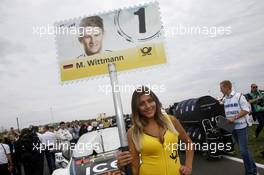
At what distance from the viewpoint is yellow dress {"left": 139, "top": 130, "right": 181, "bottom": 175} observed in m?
3.36

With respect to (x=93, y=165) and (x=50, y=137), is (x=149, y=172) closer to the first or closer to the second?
(x=93, y=165)

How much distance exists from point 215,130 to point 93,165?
502 cm

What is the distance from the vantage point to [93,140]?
320 inches

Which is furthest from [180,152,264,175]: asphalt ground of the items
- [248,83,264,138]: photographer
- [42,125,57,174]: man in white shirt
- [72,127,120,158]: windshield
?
[42,125,57,174]: man in white shirt

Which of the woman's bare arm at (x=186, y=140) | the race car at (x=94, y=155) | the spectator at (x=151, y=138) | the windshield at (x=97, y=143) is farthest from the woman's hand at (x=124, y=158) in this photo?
the windshield at (x=97, y=143)

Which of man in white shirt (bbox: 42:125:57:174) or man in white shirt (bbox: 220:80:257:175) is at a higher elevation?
man in white shirt (bbox: 220:80:257:175)

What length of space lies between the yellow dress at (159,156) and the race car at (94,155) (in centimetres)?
331

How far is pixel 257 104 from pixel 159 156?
1020 centimetres

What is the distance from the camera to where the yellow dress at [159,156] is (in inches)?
132

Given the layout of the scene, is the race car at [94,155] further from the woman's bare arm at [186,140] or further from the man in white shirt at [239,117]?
the woman's bare arm at [186,140]

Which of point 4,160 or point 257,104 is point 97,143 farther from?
point 257,104

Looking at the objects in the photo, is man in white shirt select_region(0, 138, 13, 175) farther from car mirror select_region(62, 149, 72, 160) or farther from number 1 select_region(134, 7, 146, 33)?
number 1 select_region(134, 7, 146, 33)

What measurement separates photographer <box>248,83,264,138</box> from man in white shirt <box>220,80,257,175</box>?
17.8 feet

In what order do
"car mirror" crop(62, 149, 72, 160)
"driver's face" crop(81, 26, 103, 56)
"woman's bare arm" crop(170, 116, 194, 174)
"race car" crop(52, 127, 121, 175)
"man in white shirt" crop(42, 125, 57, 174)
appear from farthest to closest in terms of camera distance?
1. "man in white shirt" crop(42, 125, 57, 174)
2. "car mirror" crop(62, 149, 72, 160)
3. "race car" crop(52, 127, 121, 175)
4. "woman's bare arm" crop(170, 116, 194, 174)
5. "driver's face" crop(81, 26, 103, 56)
